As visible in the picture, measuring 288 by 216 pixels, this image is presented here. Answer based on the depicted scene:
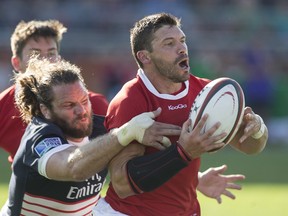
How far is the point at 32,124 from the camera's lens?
5.99 m

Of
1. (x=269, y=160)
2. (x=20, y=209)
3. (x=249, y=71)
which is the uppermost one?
(x=20, y=209)

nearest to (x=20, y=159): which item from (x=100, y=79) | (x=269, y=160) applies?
(x=269, y=160)

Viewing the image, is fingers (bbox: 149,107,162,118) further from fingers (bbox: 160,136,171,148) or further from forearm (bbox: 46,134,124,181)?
forearm (bbox: 46,134,124,181)

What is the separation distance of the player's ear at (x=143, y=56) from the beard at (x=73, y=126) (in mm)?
550

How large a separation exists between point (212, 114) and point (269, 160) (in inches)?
462

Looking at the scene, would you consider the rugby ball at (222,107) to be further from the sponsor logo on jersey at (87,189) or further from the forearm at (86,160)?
the sponsor logo on jersey at (87,189)

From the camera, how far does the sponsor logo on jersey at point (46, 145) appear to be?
5.62m

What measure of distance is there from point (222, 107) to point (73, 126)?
3.63 feet

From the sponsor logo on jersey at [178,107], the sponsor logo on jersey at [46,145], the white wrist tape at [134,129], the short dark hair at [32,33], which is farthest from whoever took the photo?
the short dark hair at [32,33]

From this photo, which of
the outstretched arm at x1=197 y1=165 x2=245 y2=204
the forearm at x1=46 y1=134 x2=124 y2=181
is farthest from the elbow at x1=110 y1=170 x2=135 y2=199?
the outstretched arm at x1=197 y1=165 x2=245 y2=204

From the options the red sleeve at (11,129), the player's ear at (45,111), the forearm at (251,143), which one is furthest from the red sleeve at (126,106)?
the red sleeve at (11,129)

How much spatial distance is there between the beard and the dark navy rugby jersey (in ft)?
0.30

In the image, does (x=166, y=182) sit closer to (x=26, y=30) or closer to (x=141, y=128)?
(x=141, y=128)

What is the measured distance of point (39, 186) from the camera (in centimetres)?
589
